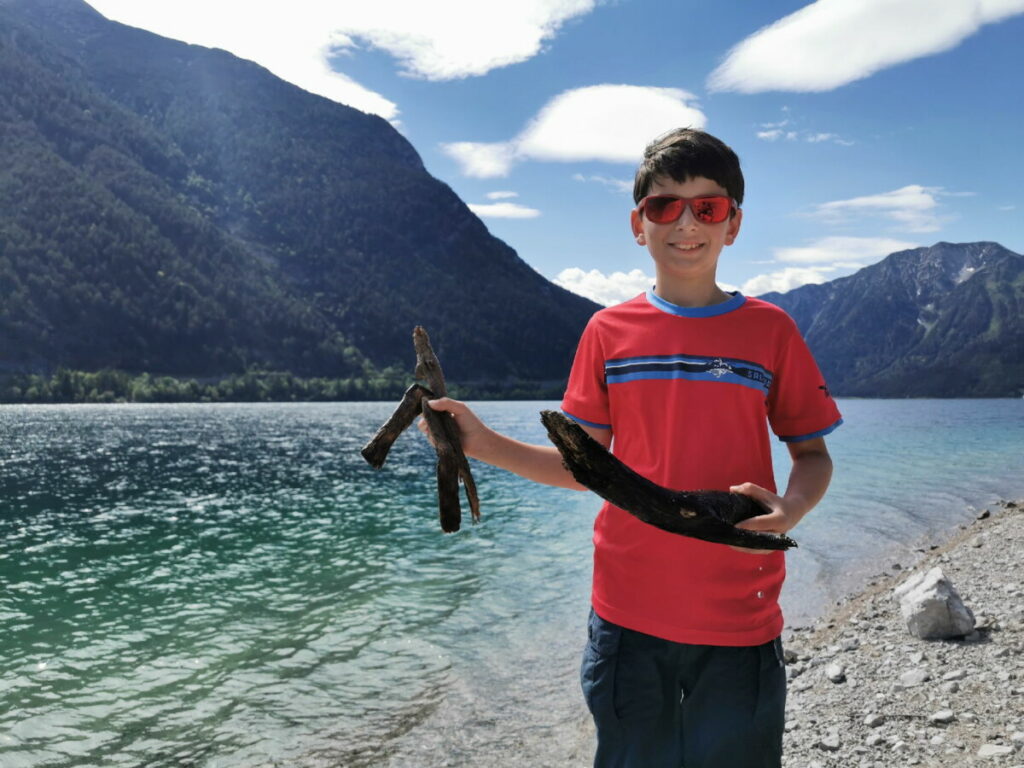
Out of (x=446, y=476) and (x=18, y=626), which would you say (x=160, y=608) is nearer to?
(x=18, y=626)

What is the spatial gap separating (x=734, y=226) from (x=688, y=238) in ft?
1.05

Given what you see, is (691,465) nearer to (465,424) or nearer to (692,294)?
(692,294)

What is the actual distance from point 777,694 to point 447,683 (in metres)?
10.4

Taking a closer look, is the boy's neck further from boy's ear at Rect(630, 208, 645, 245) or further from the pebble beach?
the pebble beach

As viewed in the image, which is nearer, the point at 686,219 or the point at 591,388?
the point at 686,219

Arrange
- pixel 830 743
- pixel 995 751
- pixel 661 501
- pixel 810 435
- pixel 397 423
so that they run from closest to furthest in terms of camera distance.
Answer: pixel 661 501 → pixel 810 435 → pixel 397 423 → pixel 995 751 → pixel 830 743

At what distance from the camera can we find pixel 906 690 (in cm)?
811

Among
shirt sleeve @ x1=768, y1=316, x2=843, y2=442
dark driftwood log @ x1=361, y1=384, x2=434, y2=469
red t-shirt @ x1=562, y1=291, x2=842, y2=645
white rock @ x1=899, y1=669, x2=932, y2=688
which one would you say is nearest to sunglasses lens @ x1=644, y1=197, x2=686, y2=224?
red t-shirt @ x1=562, y1=291, x2=842, y2=645

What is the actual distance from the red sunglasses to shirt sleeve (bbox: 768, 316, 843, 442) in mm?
548

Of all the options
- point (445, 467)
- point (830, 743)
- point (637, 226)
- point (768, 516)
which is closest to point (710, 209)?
point (637, 226)

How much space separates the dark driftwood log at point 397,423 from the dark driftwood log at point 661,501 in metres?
0.93

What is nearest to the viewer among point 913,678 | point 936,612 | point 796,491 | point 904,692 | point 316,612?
point 796,491

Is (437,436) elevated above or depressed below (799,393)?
below

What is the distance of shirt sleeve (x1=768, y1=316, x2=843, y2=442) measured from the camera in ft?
9.59
